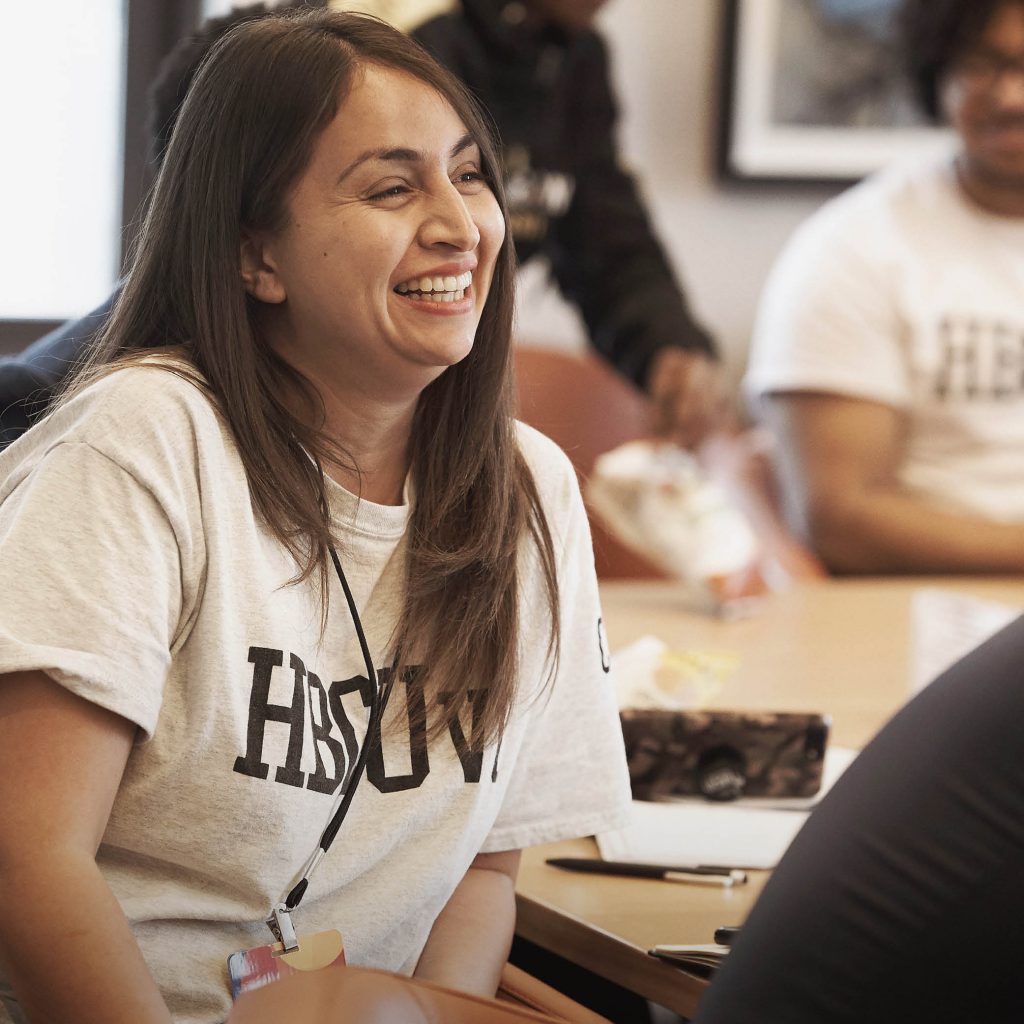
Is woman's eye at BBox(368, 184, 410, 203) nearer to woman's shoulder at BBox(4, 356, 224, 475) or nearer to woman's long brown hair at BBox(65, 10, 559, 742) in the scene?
woman's long brown hair at BBox(65, 10, 559, 742)

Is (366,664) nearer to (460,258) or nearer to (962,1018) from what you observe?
(460,258)

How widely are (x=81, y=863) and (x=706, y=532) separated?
3.77 ft

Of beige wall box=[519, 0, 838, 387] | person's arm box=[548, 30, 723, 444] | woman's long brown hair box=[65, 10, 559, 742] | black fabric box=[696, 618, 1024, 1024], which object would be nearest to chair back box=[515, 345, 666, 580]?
person's arm box=[548, 30, 723, 444]

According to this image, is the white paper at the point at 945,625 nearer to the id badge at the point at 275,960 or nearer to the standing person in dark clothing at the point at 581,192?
the standing person in dark clothing at the point at 581,192

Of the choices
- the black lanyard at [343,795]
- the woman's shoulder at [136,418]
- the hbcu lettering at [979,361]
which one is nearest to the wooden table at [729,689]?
the black lanyard at [343,795]

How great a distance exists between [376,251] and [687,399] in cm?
120

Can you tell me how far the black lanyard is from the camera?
105cm

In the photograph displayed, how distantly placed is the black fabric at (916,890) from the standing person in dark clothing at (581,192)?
5.34 feet

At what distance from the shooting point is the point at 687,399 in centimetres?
222

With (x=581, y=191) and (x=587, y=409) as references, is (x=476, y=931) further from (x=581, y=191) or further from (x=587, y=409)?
(x=581, y=191)

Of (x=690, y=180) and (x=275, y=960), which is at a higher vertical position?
(x=690, y=180)

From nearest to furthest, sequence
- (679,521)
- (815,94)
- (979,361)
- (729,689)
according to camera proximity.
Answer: (729,689) < (679,521) < (979,361) < (815,94)

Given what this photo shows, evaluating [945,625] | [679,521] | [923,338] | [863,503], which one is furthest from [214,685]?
[923,338]

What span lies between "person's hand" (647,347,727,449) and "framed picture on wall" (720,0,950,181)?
48.4 inches
